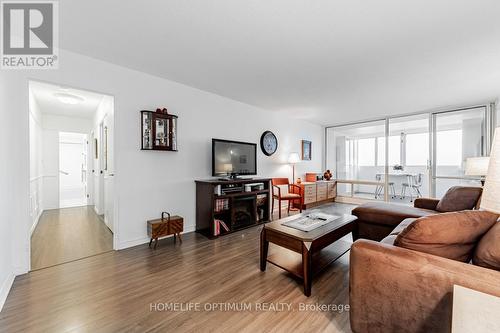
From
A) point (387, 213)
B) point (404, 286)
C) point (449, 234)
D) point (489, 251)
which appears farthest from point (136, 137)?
point (387, 213)

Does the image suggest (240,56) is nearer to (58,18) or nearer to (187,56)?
(187,56)

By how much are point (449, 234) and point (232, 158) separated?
295 cm

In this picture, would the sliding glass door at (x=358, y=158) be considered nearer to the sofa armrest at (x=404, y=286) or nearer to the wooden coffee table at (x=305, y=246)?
the wooden coffee table at (x=305, y=246)

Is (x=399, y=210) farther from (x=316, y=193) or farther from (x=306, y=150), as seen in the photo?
(x=306, y=150)

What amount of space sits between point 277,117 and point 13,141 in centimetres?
434

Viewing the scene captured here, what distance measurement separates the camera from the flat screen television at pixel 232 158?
3.44 meters

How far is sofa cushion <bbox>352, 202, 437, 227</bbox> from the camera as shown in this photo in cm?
260

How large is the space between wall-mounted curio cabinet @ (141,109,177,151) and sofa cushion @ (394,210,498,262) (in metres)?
2.84

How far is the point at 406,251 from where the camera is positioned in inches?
46.9

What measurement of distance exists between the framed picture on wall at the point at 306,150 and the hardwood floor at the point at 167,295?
11.8ft

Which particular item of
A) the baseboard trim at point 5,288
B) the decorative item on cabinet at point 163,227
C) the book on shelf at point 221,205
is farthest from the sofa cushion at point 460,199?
the baseboard trim at point 5,288

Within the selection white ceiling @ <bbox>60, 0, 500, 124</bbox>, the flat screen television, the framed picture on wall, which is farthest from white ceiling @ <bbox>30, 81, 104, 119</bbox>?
the framed picture on wall

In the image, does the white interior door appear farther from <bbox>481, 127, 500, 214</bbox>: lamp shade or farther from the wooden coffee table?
<bbox>481, 127, 500, 214</bbox>: lamp shade

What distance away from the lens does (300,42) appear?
2.10 metres
